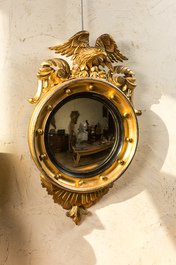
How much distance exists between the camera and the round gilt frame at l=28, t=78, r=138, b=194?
32.6 inches

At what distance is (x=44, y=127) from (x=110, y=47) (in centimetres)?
44

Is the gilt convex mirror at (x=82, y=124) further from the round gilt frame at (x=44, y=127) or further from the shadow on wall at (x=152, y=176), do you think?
the shadow on wall at (x=152, y=176)

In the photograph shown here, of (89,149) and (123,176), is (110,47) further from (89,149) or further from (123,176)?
(123,176)

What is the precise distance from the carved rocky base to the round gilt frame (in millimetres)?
34

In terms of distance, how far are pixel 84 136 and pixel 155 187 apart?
0.45 m

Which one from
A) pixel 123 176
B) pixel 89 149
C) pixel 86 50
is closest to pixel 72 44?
pixel 86 50

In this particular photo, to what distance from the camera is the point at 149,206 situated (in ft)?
3.42

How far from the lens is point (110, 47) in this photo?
36.5 inches

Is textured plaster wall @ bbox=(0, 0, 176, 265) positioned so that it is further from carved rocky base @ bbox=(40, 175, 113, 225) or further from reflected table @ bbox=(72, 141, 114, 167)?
reflected table @ bbox=(72, 141, 114, 167)

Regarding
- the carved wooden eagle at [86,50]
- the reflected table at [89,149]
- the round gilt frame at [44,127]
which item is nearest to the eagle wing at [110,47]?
the carved wooden eagle at [86,50]

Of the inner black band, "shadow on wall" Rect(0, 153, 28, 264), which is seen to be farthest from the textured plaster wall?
the inner black band

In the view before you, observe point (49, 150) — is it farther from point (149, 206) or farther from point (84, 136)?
point (149, 206)

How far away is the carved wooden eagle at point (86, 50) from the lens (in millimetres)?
869

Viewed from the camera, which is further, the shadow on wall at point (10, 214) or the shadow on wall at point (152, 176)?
the shadow on wall at point (152, 176)
